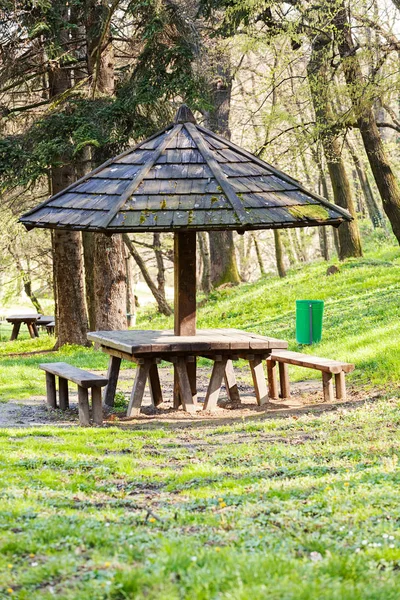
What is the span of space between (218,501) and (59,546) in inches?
55.7

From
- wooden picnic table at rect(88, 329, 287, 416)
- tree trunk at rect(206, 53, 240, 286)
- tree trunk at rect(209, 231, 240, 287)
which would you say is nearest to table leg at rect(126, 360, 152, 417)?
wooden picnic table at rect(88, 329, 287, 416)

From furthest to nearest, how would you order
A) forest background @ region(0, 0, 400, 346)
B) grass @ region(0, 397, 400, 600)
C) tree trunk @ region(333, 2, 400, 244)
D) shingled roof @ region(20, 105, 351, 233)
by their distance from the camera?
forest background @ region(0, 0, 400, 346) → tree trunk @ region(333, 2, 400, 244) → shingled roof @ region(20, 105, 351, 233) → grass @ region(0, 397, 400, 600)

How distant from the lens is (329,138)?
17828 mm

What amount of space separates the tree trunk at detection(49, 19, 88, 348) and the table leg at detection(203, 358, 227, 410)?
8.47 metres

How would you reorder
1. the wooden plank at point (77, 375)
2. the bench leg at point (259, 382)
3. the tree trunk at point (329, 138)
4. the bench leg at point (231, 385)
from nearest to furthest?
1. the wooden plank at point (77, 375)
2. the bench leg at point (259, 382)
3. the bench leg at point (231, 385)
4. the tree trunk at point (329, 138)

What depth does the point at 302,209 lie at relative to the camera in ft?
32.7

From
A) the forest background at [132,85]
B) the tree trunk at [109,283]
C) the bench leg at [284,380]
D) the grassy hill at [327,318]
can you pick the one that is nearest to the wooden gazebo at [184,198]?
the bench leg at [284,380]

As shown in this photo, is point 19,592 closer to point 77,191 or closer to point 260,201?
point 260,201

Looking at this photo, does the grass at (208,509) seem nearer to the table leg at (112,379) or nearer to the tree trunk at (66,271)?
the table leg at (112,379)

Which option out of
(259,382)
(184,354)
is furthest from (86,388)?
(259,382)

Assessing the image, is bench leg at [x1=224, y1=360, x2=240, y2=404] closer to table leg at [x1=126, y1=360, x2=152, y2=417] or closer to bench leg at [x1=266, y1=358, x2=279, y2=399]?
bench leg at [x1=266, y1=358, x2=279, y2=399]

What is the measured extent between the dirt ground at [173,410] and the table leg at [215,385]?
11 cm

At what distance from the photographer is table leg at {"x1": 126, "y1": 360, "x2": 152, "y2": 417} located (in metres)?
10.4

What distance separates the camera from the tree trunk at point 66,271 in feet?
61.0
